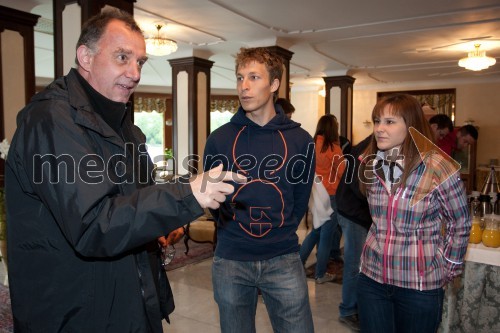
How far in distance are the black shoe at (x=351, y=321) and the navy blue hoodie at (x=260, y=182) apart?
1619mm

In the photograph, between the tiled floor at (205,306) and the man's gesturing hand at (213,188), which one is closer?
the man's gesturing hand at (213,188)

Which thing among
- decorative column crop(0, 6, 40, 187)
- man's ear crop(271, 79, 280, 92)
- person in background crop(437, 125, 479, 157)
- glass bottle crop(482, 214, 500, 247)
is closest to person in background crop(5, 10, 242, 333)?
man's ear crop(271, 79, 280, 92)

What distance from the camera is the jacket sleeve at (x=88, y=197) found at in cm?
97

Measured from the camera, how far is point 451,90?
12.0 m

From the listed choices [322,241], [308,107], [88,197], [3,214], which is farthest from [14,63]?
[308,107]

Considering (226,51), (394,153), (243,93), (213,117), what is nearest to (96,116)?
→ (243,93)

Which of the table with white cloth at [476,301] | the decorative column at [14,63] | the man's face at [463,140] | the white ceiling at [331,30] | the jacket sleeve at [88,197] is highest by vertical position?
the white ceiling at [331,30]

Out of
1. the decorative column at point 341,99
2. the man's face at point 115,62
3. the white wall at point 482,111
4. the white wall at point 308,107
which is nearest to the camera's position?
the man's face at point 115,62

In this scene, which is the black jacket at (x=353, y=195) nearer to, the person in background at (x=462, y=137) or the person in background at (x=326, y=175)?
the person in background at (x=326, y=175)

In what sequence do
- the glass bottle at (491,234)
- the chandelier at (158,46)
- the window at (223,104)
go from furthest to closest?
1. the window at (223,104)
2. the chandelier at (158,46)
3. the glass bottle at (491,234)

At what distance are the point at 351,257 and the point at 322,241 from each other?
3.17 feet

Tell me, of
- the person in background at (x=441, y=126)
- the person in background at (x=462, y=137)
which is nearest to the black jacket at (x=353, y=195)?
the person in background at (x=441, y=126)

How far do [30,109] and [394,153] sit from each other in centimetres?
147

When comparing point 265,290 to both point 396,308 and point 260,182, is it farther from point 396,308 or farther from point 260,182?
point 396,308
